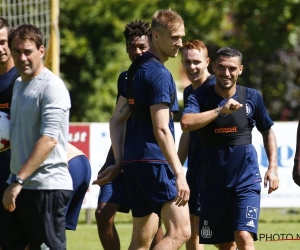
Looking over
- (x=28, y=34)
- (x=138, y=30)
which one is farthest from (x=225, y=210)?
(x=28, y=34)

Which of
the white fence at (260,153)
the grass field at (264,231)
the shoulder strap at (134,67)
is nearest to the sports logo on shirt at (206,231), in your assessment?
the shoulder strap at (134,67)

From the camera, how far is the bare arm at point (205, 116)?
7.33m

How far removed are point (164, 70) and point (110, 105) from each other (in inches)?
736

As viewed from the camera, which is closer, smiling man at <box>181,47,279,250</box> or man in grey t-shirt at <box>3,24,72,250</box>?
man in grey t-shirt at <box>3,24,72,250</box>

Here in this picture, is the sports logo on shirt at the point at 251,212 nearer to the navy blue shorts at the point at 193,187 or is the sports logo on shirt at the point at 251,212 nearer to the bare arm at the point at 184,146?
the navy blue shorts at the point at 193,187

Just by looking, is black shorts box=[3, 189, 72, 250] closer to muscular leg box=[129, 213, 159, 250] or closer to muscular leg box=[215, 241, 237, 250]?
muscular leg box=[129, 213, 159, 250]

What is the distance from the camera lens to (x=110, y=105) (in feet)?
83.7

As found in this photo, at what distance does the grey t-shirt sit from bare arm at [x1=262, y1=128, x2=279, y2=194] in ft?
7.25

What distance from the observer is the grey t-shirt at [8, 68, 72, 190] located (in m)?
6.08

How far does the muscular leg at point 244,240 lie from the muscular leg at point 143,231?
0.77m

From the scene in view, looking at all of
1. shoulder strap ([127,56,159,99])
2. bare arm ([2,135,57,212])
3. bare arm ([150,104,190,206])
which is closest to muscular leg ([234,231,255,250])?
bare arm ([150,104,190,206])

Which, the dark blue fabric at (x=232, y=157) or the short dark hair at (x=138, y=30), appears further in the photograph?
the short dark hair at (x=138, y=30)

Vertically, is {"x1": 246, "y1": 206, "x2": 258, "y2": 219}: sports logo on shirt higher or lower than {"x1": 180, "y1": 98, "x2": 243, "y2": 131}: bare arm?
lower

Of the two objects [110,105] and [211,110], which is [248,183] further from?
[110,105]
